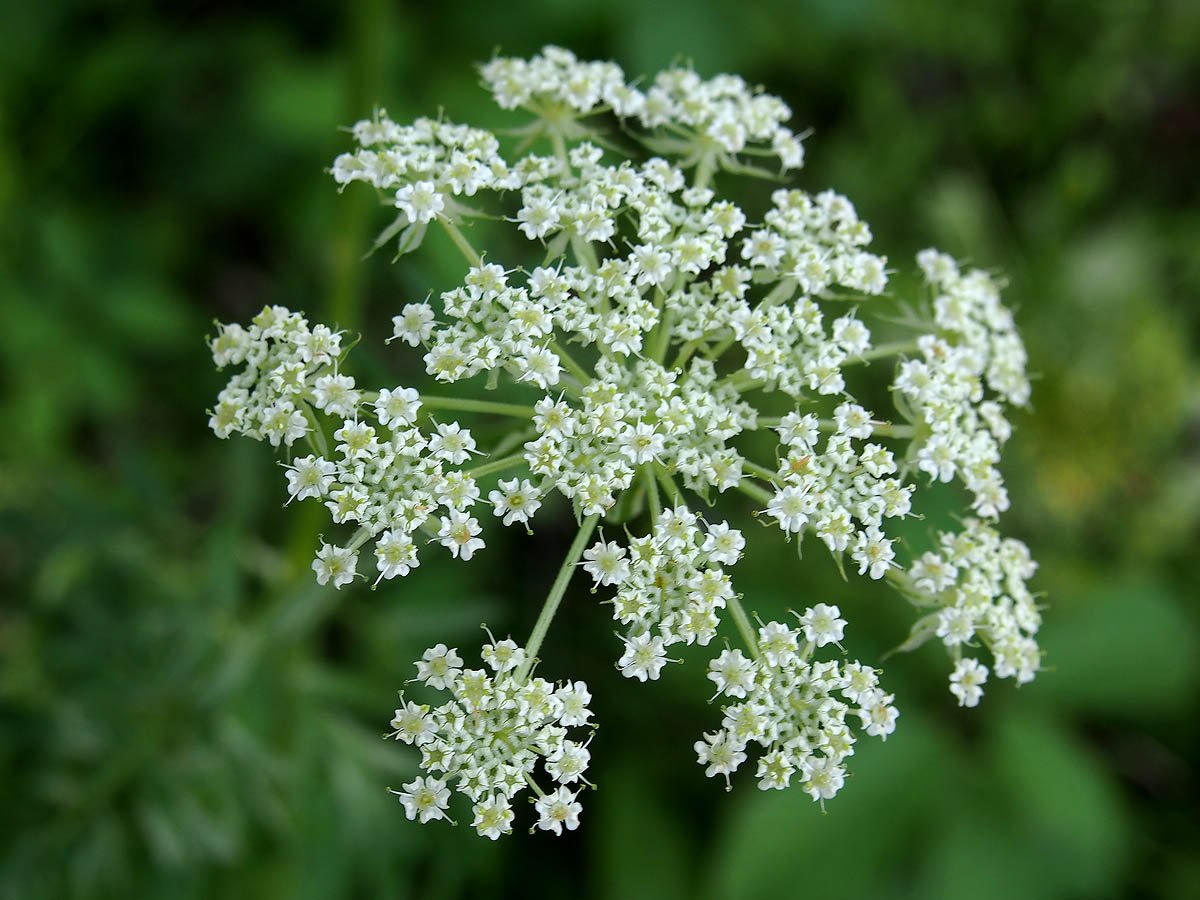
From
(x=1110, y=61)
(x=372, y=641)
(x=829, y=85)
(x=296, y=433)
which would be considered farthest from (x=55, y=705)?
(x=1110, y=61)

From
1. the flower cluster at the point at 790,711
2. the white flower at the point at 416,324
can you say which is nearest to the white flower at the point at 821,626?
the flower cluster at the point at 790,711

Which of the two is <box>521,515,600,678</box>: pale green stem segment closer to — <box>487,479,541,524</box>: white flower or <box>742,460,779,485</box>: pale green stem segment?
<box>487,479,541,524</box>: white flower

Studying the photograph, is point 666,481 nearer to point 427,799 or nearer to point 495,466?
point 495,466

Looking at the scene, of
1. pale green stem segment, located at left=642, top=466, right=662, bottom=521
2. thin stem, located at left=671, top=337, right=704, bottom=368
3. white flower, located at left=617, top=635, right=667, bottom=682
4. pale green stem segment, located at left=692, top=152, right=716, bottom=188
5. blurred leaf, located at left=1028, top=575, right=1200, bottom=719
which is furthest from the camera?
blurred leaf, located at left=1028, top=575, right=1200, bottom=719

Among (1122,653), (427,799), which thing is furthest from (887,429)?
(1122,653)

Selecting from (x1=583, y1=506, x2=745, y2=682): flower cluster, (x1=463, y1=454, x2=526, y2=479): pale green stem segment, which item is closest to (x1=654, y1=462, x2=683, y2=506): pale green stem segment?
(x1=583, y1=506, x2=745, y2=682): flower cluster

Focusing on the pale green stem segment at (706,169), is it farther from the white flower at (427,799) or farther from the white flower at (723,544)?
the white flower at (427,799)
